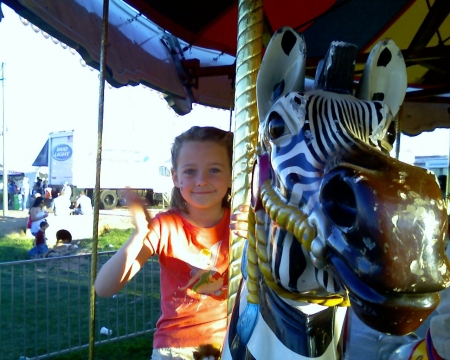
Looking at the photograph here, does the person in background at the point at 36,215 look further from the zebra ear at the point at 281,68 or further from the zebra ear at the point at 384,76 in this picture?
the zebra ear at the point at 384,76

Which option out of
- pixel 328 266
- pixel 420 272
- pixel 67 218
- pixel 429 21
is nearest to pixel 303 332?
pixel 328 266

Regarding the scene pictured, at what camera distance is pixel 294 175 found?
33.3 inches

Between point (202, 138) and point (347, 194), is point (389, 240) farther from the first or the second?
point (202, 138)

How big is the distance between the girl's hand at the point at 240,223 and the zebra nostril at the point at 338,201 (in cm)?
53

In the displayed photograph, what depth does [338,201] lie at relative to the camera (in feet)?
2.25

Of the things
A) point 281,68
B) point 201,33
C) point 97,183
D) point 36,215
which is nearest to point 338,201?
point 281,68

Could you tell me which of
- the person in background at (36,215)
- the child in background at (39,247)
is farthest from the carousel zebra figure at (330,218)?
the person in background at (36,215)

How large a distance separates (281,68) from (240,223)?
1.59 feet

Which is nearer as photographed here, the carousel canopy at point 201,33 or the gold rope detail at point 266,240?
the gold rope detail at point 266,240

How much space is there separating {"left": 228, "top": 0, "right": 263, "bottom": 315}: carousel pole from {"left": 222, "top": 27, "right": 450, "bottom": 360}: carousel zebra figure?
19 cm

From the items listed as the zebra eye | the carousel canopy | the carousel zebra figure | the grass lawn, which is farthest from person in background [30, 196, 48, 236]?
the zebra eye

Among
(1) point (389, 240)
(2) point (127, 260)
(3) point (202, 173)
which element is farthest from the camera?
(3) point (202, 173)

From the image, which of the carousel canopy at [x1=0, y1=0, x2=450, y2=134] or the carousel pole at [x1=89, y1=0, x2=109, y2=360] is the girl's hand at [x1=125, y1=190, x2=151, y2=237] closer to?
the carousel pole at [x1=89, y1=0, x2=109, y2=360]

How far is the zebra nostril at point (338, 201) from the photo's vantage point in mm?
660
